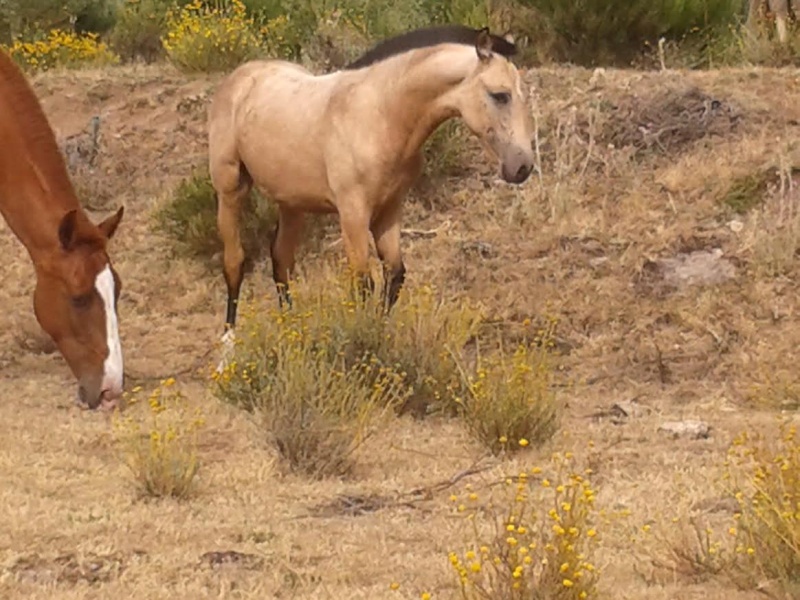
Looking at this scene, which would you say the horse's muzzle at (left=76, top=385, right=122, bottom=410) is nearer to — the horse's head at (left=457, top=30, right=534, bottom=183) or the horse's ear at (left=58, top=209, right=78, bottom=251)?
the horse's ear at (left=58, top=209, right=78, bottom=251)

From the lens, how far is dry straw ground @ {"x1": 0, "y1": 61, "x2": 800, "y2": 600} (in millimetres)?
5137

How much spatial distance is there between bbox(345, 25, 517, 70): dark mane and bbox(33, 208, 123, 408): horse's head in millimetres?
2018

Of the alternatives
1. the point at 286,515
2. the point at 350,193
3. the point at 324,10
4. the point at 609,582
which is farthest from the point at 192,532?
the point at 324,10

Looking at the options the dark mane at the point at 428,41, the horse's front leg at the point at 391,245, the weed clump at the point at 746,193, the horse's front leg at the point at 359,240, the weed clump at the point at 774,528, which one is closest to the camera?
the weed clump at the point at 774,528

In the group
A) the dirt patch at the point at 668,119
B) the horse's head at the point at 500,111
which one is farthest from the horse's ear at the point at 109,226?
the dirt patch at the point at 668,119

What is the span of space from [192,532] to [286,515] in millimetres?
432

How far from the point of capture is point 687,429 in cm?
719

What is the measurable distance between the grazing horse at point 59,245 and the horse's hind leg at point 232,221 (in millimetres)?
1947

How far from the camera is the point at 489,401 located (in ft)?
22.3

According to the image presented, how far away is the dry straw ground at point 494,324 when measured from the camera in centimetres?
514

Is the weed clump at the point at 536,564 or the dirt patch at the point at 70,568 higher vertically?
the weed clump at the point at 536,564

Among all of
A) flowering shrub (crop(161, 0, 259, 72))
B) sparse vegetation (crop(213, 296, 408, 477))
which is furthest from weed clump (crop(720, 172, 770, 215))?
flowering shrub (crop(161, 0, 259, 72))

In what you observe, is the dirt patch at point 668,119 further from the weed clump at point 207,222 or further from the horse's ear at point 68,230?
the horse's ear at point 68,230

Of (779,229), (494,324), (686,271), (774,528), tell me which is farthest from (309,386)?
(779,229)
